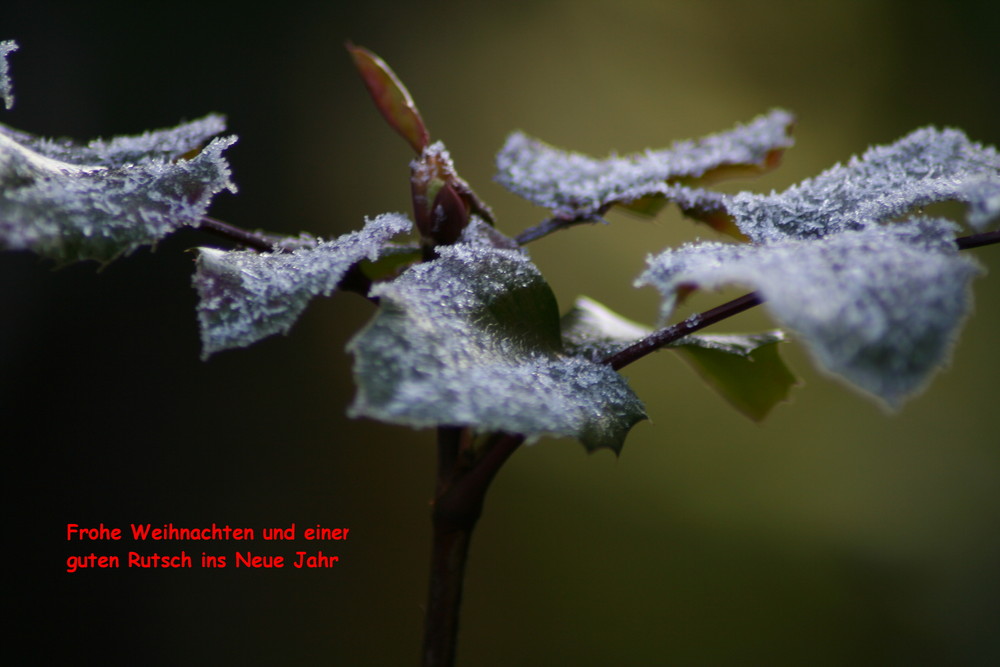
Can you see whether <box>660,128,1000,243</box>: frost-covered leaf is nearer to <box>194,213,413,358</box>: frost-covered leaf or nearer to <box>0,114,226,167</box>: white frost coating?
<box>194,213,413,358</box>: frost-covered leaf

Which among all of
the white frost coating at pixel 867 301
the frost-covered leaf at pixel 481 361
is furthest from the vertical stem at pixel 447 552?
the white frost coating at pixel 867 301

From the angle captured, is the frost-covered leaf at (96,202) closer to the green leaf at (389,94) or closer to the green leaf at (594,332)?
the green leaf at (389,94)

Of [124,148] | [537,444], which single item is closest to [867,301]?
[124,148]

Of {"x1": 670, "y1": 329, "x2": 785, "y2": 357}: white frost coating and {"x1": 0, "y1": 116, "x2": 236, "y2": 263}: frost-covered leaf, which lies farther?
{"x1": 670, "y1": 329, "x2": 785, "y2": 357}: white frost coating

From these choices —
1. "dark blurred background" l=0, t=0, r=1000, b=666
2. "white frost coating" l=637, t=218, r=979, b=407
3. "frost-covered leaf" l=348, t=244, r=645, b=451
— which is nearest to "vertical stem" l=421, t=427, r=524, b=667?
"frost-covered leaf" l=348, t=244, r=645, b=451

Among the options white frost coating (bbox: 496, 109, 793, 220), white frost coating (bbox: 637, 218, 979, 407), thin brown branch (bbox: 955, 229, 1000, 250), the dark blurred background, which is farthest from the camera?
the dark blurred background
